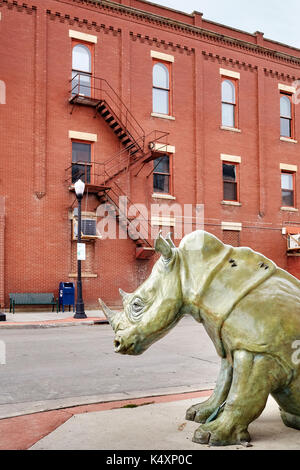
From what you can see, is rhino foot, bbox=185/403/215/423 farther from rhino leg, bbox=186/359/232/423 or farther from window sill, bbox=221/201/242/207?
window sill, bbox=221/201/242/207

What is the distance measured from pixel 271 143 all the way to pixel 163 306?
80.9ft

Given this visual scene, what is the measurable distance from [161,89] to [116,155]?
4162 millimetres

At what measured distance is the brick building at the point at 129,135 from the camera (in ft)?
65.3

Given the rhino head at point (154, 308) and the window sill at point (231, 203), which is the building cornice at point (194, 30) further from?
the rhino head at point (154, 308)

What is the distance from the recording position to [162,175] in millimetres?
23000

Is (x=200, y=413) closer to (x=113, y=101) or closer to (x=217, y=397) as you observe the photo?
(x=217, y=397)

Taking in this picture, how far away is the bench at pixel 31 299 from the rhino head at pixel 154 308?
15.8 metres

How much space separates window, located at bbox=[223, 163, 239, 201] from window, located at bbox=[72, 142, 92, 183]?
23.3ft

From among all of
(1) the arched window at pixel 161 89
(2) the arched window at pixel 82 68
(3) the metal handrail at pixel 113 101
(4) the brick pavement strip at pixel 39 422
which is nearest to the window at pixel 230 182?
(1) the arched window at pixel 161 89

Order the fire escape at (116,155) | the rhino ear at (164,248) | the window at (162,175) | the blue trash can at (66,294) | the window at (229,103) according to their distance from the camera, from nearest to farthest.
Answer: the rhino ear at (164,248)
the blue trash can at (66,294)
the fire escape at (116,155)
the window at (162,175)
the window at (229,103)

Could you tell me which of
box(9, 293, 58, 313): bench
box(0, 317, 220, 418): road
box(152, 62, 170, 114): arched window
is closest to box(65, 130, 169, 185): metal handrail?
box(152, 62, 170, 114): arched window

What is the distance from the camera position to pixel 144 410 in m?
Result: 4.43

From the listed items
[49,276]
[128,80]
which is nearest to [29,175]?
[49,276]

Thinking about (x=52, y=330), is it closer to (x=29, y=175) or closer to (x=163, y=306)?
(x=29, y=175)
